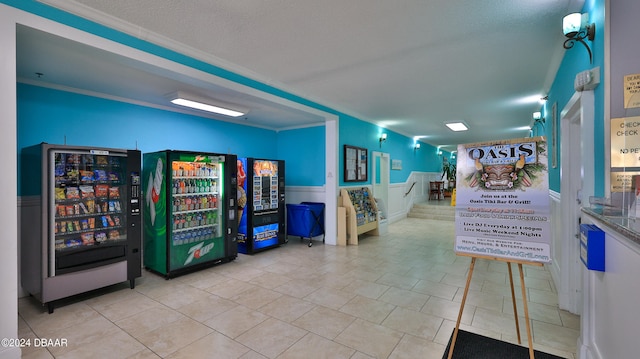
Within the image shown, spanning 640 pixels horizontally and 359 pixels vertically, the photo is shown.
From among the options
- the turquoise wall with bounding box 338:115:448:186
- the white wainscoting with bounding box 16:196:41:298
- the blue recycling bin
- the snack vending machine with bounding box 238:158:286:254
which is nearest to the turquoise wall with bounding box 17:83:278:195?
the white wainscoting with bounding box 16:196:41:298

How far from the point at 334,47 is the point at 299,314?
2828 mm

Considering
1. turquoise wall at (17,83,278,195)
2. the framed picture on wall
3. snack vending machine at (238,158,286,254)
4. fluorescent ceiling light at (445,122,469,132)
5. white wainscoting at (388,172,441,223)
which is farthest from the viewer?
white wainscoting at (388,172,441,223)

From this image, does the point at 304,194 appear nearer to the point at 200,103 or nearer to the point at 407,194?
the point at 200,103

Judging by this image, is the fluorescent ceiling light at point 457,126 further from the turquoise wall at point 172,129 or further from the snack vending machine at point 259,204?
the snack vending machine at point 259,204

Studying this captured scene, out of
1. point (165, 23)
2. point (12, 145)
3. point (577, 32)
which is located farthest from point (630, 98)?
point (12, 145)

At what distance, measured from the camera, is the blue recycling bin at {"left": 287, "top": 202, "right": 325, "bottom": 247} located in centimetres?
574

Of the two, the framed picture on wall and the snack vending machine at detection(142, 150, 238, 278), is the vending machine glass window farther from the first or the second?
the framed picture on wall

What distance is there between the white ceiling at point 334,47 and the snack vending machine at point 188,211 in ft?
3.49

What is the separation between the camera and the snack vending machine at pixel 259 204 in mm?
5168

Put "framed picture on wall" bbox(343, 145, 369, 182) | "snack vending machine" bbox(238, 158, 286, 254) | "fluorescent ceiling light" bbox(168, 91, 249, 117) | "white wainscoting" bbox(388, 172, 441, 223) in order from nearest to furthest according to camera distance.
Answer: "fluorescent ceiling light" bbox(168, 91, 249, 117), "snack vending machine" bbox(238, 158, 286, 254), "framed picture on wall" bbox(343, 145, 369, 182), "white wainscoting" bbox(388, 172, 441, 223)

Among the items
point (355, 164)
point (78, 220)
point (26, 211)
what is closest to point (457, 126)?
point (355, 164)

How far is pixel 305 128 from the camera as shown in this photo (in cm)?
651

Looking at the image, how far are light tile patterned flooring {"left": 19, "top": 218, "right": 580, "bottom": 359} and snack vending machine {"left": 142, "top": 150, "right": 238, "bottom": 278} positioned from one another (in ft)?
0.76

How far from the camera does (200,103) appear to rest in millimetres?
4270
